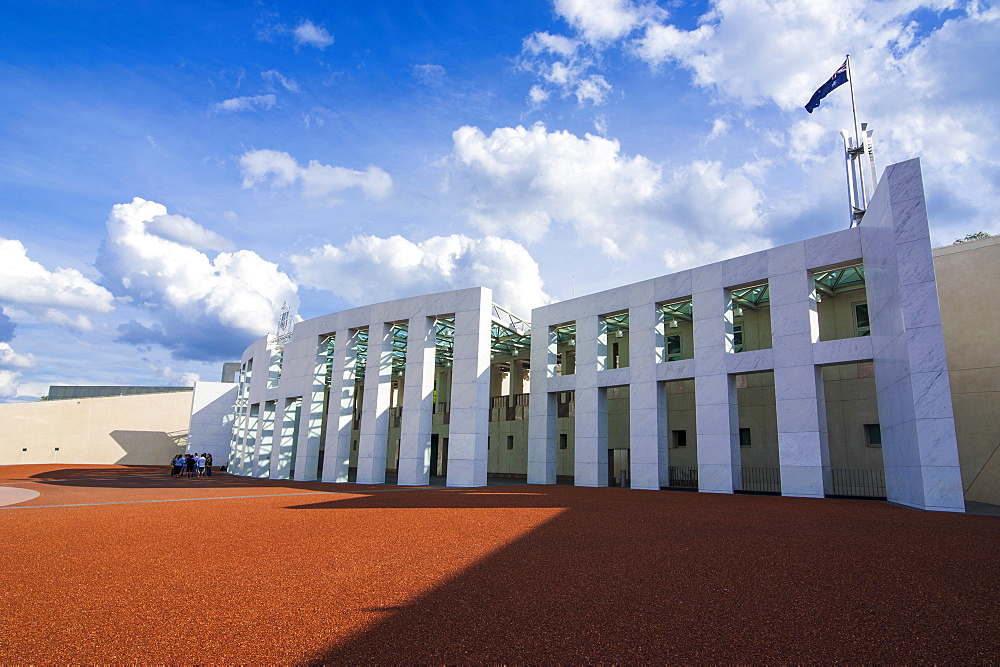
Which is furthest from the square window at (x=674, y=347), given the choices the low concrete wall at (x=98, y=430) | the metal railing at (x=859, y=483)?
the low concrete wall at (x=98, y=430)

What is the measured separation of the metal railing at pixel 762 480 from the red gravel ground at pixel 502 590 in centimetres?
1398

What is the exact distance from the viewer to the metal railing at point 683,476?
30128mm

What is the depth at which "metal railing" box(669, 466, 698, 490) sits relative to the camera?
3013cm

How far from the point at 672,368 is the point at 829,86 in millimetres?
13711

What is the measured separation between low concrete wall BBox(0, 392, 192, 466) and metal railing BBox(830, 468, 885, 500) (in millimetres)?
59431

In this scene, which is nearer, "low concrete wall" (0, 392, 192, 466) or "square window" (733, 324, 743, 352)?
"square window" (733, 324, 743, 352)

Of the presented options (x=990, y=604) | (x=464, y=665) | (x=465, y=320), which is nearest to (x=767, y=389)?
(x=465, y=320)

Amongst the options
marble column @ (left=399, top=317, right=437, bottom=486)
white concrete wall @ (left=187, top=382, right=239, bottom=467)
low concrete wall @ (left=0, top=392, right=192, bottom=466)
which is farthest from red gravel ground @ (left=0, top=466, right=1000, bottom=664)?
low concrete wall @ (left=0, top=392, right=192, bottom=466)

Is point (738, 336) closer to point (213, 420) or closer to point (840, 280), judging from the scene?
point (840, 280)

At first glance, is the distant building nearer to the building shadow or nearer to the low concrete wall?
the low concrete wall

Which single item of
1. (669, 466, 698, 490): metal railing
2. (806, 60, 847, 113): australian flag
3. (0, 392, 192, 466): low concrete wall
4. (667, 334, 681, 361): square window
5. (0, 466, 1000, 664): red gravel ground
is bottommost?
(0, 466, 1000, 664): red gravel ground

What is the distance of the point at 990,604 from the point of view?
21.6 feet

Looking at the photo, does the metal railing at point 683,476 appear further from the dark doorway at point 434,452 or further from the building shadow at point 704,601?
the dark doorway at point 434,452

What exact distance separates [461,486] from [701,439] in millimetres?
11428
